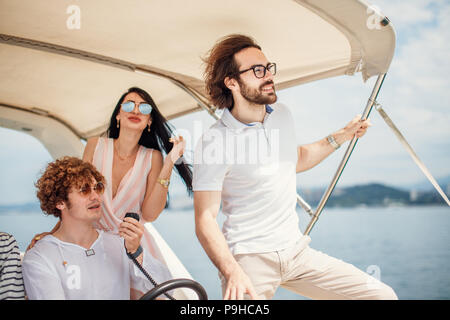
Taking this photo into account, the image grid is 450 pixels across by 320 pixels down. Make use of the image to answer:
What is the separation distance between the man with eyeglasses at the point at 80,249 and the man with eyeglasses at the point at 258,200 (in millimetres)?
370

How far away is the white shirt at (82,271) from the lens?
1592 mm

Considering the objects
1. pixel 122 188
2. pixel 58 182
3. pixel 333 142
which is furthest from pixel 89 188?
pixel 333 142

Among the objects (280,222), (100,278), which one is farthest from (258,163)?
(100,278)

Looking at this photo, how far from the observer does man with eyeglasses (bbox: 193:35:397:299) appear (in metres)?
1.73

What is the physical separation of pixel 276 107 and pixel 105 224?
42.0 inches

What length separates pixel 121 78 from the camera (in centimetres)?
310

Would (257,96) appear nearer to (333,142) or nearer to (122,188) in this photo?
(333,142)

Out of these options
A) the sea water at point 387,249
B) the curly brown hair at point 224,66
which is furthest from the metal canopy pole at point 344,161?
the sea water at point 387,249

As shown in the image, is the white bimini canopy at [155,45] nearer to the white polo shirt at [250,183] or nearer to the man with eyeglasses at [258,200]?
the man with eyeglasses at [258,200]

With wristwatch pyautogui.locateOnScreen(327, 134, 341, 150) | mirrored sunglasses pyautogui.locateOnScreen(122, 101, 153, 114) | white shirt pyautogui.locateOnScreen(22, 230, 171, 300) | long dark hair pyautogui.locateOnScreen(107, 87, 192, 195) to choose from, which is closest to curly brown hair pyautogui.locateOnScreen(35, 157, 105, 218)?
white shirt pyautogui.locateOnScreen(22, 230, 171, 300)

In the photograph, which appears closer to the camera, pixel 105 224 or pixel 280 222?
pixel 280 222

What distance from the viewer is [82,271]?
68.6 inches

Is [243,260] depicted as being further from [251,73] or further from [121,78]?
[121,78]
